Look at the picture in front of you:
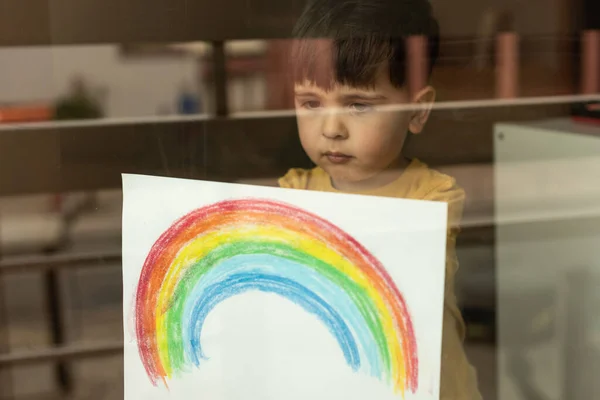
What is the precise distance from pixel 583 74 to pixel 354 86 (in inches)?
9.5

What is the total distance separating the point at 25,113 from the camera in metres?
0.55

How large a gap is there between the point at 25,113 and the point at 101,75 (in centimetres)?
7

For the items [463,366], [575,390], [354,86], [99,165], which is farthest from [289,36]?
[575,390]

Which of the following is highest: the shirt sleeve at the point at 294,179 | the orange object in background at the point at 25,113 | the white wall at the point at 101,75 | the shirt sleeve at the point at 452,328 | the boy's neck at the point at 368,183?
the white wall at the point at 101,75

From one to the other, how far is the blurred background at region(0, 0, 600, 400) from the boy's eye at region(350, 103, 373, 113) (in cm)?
6

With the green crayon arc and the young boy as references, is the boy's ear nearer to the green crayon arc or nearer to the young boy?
the young boy

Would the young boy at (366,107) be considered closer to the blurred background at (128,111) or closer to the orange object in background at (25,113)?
the blurred background at (128,111)

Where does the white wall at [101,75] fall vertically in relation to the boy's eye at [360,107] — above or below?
above

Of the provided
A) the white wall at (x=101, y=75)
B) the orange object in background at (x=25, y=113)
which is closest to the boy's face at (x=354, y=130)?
the white wall at (x=101, y=75)

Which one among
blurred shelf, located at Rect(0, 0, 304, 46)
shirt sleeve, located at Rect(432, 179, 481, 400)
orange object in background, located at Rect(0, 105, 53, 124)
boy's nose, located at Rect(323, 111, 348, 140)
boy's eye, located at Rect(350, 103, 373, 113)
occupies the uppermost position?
blurred shelf, located at Rect(0, 0, 304, 46)

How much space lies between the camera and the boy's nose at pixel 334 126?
21.5 inches

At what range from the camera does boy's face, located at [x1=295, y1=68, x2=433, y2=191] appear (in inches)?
21.5

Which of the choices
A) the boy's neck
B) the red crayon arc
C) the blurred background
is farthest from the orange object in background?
the boy's neck

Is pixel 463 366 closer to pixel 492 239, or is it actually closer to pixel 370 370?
pixel 370 370
